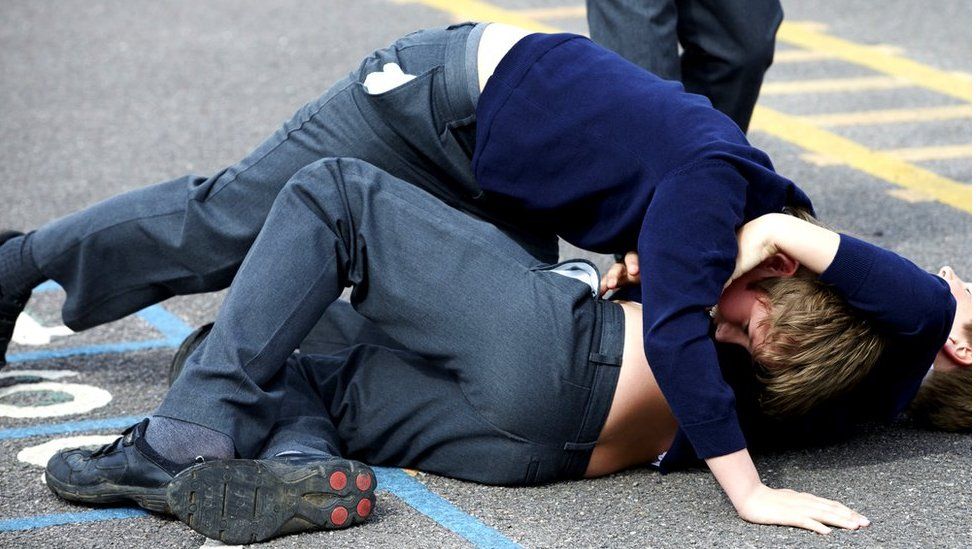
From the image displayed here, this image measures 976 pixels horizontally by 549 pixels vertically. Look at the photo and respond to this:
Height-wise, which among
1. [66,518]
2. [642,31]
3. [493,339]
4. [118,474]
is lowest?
[66,518]

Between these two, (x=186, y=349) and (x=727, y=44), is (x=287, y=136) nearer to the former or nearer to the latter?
(x=186, y=349)

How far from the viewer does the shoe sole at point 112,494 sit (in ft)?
9.82

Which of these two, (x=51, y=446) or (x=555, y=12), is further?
(x=555, y=12)

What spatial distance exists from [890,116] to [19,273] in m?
4.44

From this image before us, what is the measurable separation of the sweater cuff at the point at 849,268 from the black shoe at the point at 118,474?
1441mm

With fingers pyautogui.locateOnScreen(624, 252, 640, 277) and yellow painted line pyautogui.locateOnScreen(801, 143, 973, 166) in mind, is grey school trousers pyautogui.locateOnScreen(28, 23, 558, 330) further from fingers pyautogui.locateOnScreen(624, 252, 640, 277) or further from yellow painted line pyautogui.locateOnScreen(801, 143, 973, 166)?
A: yellow painted line pyautogui.locateOnScreen(801, 143, 973, 166)

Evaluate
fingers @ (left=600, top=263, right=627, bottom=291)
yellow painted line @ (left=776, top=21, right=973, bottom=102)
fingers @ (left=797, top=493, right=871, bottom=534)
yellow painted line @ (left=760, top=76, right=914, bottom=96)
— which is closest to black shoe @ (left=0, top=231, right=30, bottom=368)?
fingers @ (left=600, top=263, right=627, bottom=291)

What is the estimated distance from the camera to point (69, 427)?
3.66 meters

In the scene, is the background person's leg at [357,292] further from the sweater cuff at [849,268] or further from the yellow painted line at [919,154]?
the yellow painted line at [919,154]

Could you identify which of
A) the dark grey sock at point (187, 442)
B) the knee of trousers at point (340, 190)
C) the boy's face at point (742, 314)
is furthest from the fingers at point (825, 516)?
the dark grey sock at point (187, 442)

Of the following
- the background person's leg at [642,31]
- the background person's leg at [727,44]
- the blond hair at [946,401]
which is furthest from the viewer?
the background person's leg at [727,44]

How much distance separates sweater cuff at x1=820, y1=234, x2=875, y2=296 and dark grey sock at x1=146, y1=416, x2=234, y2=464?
1331mm

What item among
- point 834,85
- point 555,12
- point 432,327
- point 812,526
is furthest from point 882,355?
point 555,12

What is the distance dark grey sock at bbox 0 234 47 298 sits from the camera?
377 centimetres
